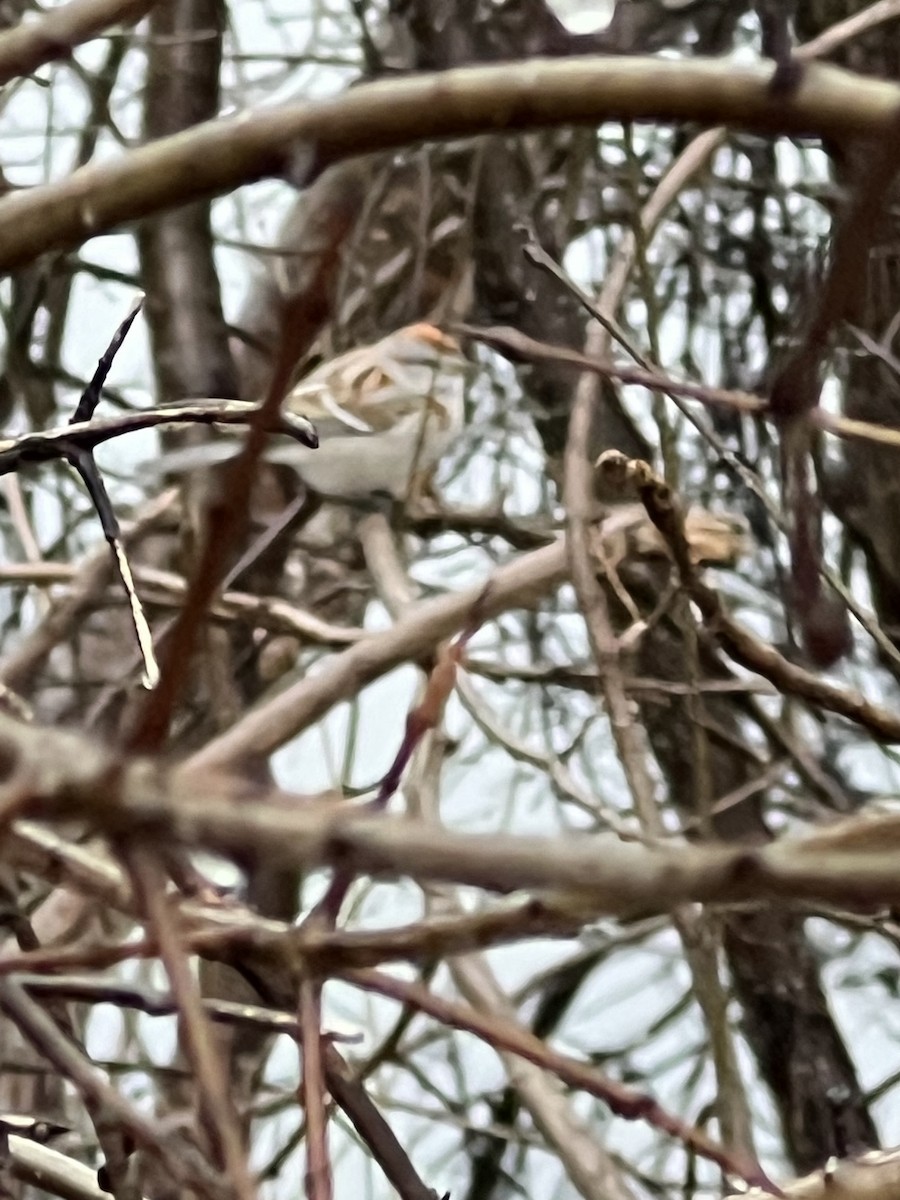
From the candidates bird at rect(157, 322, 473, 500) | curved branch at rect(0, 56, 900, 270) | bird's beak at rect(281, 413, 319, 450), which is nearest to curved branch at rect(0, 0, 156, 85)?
curved branch at rect(0, 56, 900, 270)

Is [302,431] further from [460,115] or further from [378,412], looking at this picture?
[378,412]

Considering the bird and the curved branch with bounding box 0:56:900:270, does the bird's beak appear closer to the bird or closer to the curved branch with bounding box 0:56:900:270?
the curved branch with bounding box 0:56:900:270

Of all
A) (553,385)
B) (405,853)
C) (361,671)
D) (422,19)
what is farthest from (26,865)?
(422,19)

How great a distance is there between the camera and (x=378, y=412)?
90.0 inches

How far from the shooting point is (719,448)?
85 centimetres

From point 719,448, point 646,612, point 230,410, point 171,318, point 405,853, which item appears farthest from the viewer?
point 171,318

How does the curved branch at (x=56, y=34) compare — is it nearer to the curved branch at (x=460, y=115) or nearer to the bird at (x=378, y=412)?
the curved branch at (x=460, y=115)

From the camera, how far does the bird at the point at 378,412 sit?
1948 millimetres

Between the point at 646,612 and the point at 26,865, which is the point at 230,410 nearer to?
the point at 26,865

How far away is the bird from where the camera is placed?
1.95 meters

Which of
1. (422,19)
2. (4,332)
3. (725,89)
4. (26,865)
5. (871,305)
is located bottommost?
(26,865)

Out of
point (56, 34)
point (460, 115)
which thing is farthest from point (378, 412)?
point (460, 115)

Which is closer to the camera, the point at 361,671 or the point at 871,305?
the point at 361,671

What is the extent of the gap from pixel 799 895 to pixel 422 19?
1639mm
